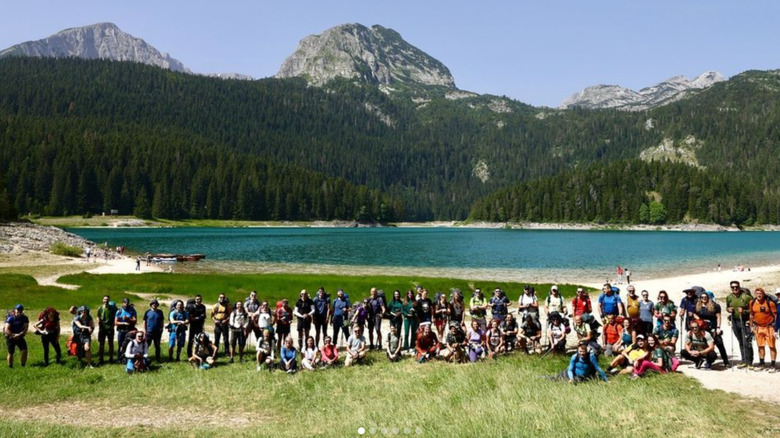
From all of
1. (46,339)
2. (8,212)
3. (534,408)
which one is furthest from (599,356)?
(8,212)

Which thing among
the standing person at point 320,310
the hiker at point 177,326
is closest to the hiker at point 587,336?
the standing person at point 320,310

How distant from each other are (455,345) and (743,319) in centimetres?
1029

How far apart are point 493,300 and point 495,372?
4476mm

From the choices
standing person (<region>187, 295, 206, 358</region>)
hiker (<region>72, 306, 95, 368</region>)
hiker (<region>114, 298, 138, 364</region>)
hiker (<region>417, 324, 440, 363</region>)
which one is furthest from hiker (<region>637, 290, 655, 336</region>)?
hiker (<region>72, 306, 95, 368</region>)

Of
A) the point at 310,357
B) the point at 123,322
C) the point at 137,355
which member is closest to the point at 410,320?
the point at 310,357

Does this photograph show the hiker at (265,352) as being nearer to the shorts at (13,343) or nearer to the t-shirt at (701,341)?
the shorts at (13,343)

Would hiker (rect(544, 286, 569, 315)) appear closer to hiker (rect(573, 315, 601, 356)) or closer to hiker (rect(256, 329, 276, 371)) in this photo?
hiker (rect(573, 315, 601, 356))

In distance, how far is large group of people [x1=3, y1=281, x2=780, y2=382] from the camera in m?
17.0

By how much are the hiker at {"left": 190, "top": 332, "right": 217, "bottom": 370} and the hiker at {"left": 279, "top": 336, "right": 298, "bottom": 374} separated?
2922 millimetres

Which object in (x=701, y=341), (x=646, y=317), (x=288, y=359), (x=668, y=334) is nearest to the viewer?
(x=701, y=341)

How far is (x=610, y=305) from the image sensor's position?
64.1 ft

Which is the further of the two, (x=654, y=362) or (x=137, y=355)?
(x=137, y=355)

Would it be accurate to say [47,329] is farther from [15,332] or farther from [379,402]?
[379,402]

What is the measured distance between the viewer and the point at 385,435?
1200cm
